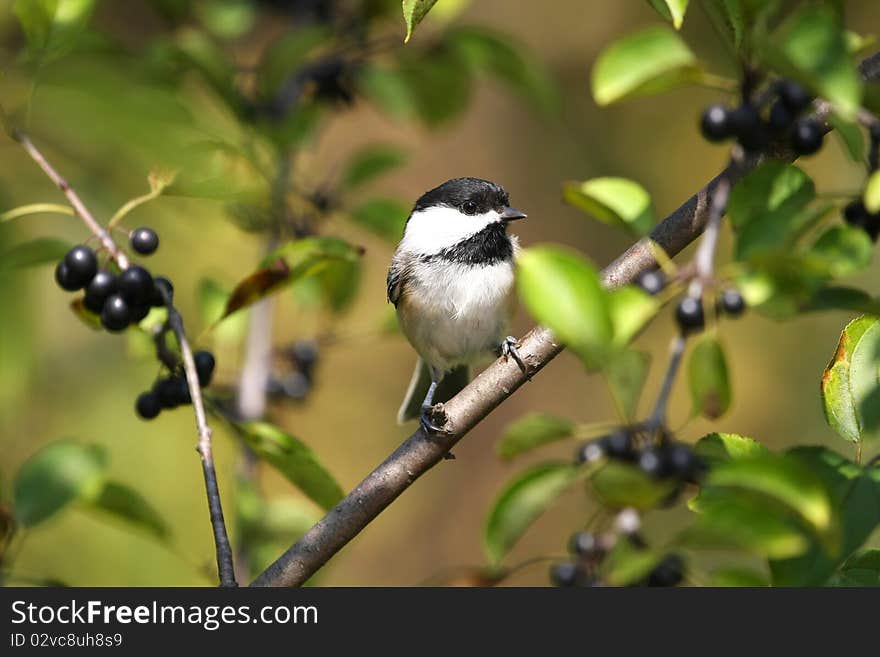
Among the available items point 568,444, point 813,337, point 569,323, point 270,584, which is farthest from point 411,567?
point 569,323

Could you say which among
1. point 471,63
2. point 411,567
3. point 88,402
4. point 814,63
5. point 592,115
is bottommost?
point 814,63

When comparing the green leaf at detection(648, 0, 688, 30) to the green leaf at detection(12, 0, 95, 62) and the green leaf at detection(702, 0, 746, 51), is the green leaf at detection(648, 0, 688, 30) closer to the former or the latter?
the green leaf at detection(702, 0, 746, 51)

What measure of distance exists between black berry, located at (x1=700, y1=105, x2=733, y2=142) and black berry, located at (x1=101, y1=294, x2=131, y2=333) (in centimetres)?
95

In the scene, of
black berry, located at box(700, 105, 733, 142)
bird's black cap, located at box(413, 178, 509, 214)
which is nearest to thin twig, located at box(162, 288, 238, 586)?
black berry, located at box(700, 105, 733, 142)

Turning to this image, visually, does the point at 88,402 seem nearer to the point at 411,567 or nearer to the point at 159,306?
the point at 411,567

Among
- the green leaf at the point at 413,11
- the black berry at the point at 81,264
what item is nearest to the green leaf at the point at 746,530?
the green leaf at the point at 413,11

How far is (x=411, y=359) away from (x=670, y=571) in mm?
3786

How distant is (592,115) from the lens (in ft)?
16.4

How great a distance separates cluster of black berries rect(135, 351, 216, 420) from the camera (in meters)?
1.69

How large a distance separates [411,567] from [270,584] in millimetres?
3038

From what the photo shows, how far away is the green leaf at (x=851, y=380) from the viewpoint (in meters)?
1.36

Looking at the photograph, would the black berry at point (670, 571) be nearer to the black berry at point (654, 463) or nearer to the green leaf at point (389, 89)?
the black berry at point (654, 463)

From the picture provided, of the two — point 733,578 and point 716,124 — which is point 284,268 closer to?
point 716,124

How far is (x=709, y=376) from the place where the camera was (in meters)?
1.01
